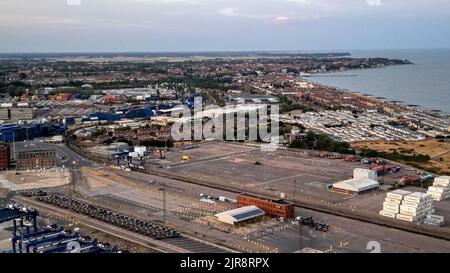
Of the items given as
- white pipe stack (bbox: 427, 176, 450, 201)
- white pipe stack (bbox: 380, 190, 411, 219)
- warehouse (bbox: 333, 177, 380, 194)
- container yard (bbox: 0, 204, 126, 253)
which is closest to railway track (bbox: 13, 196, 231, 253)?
container yard (bbox: 0, 204, 126, 253)

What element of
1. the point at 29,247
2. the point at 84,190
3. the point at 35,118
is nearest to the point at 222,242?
the point at 29,247

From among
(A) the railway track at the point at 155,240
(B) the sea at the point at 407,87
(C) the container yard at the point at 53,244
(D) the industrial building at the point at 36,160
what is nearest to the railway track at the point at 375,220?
(A) the railway track at the point at 155,240

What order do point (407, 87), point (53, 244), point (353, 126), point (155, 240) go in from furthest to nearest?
point (407, 87), point (353, 126), point (155, 240), point (53, 244)

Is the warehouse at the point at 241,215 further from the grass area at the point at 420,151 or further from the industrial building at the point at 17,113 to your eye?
the industrial building at the point at 17,113

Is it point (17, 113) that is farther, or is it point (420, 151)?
point (17, 113)

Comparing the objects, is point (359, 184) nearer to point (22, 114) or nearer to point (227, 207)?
point (227, 207)

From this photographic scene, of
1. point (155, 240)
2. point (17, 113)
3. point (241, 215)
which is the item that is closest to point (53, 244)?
point (155, 240)
